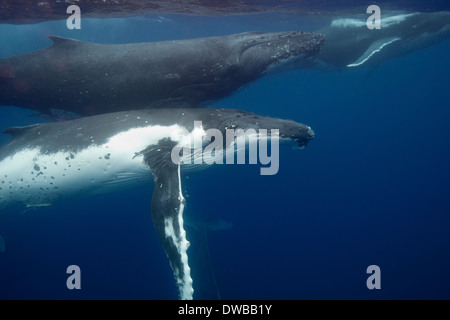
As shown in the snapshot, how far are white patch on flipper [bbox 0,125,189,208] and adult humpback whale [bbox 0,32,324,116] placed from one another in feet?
5.18

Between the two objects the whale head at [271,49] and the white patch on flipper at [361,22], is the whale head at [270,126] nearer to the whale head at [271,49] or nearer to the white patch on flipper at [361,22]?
the whale head at [271,49]

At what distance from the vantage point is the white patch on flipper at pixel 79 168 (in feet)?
21.7

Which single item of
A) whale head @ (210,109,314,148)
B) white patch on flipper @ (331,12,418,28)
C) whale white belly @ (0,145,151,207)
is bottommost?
whale white belly @ (0,145,151,207)

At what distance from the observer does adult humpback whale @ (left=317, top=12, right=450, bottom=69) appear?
16.5 metres

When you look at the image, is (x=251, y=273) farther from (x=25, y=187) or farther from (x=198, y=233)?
(x=25, y=187)

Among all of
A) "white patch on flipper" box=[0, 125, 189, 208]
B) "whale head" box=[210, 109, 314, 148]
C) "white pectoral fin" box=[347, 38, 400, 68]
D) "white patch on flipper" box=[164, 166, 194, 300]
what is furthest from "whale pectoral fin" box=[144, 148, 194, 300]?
"white pectoral fin" box=[347, 38, 400, 68]

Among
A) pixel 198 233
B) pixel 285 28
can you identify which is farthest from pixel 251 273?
pixel 285 28

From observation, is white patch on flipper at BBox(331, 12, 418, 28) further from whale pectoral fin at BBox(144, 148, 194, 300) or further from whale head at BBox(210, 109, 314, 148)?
whale pectoral fin at BBox(144, 148, 194, 300)

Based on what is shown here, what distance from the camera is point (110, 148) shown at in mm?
6562

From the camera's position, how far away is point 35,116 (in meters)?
8.77
